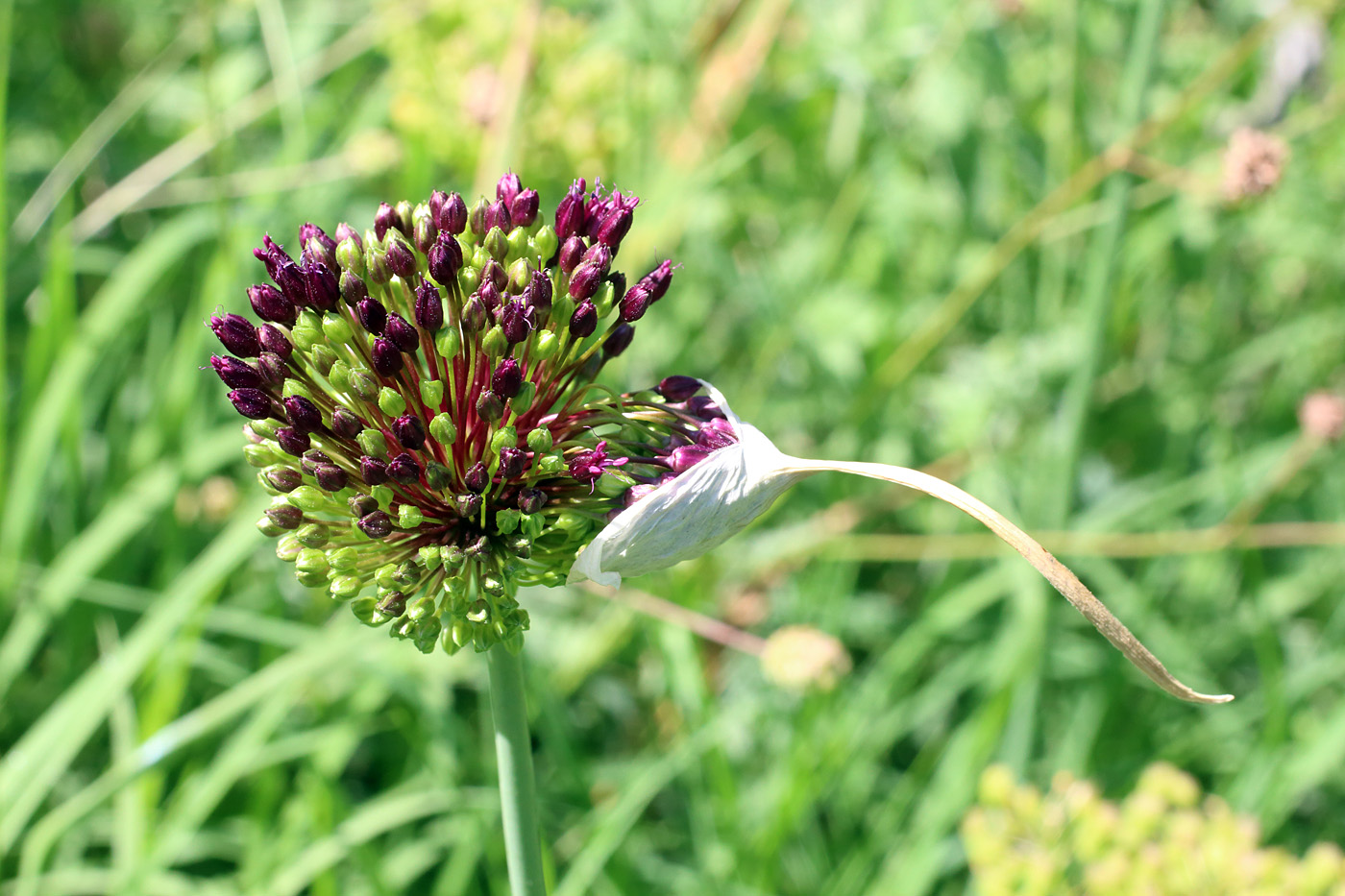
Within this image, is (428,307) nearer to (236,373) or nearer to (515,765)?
(236,373)

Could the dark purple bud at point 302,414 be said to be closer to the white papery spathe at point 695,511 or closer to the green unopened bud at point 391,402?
the green unopened bud at point 391,402

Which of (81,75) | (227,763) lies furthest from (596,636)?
(81,75)

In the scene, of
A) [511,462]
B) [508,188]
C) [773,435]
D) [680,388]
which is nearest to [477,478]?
[511,462]

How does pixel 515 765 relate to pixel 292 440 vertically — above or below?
below

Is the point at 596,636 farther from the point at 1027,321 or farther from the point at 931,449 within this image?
the point at 1027,321

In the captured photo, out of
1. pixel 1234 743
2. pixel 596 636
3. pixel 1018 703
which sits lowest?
pixel 1234 743

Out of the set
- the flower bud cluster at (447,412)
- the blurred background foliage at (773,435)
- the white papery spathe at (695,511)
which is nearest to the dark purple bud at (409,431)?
the flower bud cluster at (447,412)
